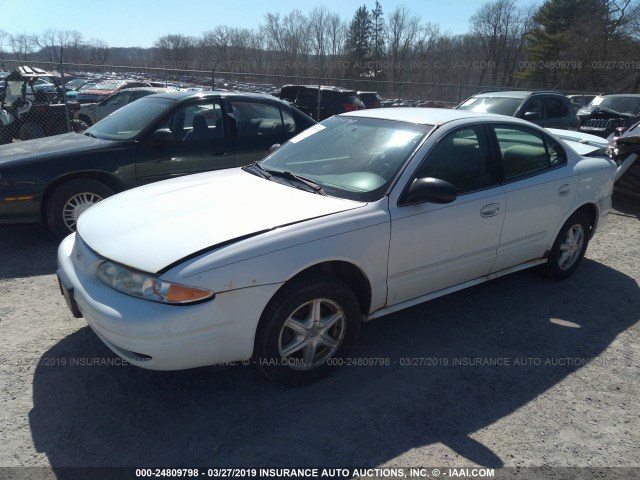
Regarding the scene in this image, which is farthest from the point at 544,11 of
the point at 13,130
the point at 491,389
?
the point at 491,389

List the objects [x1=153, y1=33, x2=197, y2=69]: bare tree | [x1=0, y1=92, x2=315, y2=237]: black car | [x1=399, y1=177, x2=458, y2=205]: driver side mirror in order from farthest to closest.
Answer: [x1=153, y1=33, x2=197, y2=69]: bare tree
[x1=0, y1=92, x2=315, y2=237]: black car
[x1=399, y1=177, x2=458, y2=205]: driver side mirror

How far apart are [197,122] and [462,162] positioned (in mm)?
3586

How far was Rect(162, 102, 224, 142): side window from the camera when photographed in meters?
5.79

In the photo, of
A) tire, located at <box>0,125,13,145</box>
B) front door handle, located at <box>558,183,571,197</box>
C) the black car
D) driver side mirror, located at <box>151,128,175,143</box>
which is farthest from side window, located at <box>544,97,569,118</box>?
tire, located at <box>0,125,13,145</box>

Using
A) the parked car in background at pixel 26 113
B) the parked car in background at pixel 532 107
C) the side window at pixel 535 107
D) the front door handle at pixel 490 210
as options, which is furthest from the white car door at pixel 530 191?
the parked car in background at pixel 26 113

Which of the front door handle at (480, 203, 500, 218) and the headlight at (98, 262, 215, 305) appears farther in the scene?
the front door handle at (480, 203, 500, 218)

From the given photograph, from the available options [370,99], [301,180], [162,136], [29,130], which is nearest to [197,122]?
[162,136]

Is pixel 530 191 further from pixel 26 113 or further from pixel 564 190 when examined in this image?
pixel 26 113

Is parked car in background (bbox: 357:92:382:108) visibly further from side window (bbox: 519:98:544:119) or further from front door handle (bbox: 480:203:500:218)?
front door handle (bbox: 480:203:500:218)

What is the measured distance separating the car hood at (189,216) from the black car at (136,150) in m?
1.98

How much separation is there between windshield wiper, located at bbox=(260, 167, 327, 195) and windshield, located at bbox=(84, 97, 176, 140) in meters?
2.74

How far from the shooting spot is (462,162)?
3.55 m

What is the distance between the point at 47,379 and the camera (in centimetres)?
295

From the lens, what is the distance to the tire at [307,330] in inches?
104
